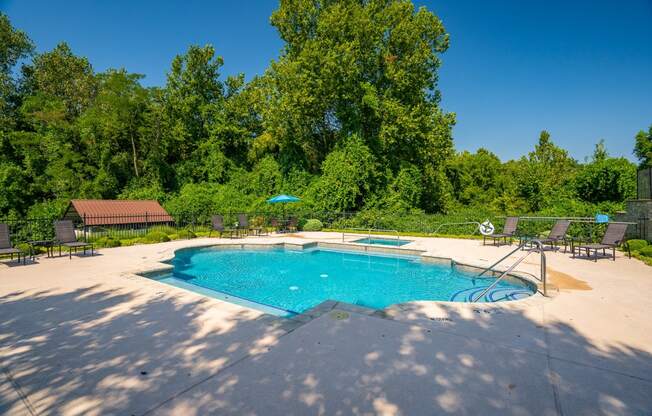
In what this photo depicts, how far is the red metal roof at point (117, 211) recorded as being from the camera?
19672 mm

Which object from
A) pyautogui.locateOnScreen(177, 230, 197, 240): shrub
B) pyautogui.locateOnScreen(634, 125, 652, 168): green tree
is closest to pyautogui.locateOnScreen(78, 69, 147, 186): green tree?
pyautogui.locateOnScreen(177, 230, 197, 240): shrub

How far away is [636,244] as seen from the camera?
9664 millimetres

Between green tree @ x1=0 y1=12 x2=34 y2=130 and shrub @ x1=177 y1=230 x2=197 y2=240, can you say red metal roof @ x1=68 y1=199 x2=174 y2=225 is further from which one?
green tree @ x1=0 y1=12 x2=34 y2=130

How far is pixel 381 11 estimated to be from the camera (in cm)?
2341

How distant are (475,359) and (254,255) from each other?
10.7 metres

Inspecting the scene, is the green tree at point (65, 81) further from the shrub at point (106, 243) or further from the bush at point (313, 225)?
the bush at point (313, 225)

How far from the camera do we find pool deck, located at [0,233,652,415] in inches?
105

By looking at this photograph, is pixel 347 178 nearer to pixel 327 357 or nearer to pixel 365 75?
pixel 365 75

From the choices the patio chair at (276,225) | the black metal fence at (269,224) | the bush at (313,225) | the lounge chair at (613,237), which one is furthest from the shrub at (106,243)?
the lounge chair at (613,237)

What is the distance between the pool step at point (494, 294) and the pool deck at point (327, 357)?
1.07 metres

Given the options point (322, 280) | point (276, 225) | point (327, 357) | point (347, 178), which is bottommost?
point (322, 280)

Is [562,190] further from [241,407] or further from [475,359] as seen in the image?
[241,407]

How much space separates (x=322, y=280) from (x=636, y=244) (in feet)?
30.4

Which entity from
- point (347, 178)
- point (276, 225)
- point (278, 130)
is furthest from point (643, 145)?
point (276, 225)
